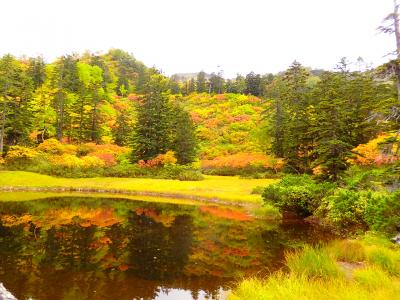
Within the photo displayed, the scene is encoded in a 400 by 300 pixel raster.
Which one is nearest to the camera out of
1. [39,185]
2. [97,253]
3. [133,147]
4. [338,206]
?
[97,253]

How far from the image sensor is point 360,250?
1257 centimetres

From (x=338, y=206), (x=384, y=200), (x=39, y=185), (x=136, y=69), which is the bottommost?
(x=39, y=185)

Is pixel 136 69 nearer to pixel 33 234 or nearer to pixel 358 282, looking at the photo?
pixel 33 234

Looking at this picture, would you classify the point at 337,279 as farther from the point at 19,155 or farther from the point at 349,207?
the point at 19,155

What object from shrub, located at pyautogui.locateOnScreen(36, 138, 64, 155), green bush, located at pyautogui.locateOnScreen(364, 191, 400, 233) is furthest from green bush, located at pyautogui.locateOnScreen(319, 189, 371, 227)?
shrub, located at pyautogui.locateOnScreen(36, 138, 64, 155)

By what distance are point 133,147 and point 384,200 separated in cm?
4588

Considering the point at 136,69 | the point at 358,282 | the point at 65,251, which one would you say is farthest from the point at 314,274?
the point at 136,69

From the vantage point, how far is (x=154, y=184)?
4241cm

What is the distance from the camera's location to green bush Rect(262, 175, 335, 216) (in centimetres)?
2417

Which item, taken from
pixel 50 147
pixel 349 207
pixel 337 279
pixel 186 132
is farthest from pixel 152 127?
pixel 337 279

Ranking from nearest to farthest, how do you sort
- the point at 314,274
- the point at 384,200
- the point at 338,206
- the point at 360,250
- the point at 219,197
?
the point at 314,274, the point at 360,250, the point at 384,200, the point at 338,206, the point at 219,197

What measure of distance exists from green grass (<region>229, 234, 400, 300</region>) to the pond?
2.62 meters

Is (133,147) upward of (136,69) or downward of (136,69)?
downward

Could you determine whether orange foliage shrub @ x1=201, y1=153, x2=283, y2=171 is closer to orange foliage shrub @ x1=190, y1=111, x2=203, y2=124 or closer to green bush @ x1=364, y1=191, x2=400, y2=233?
green bush @ x1=364, y1=191, x2=400, y2=233
